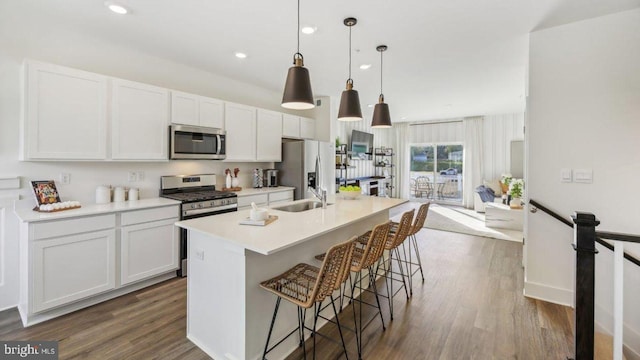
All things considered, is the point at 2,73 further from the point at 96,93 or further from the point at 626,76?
the point at 626,76

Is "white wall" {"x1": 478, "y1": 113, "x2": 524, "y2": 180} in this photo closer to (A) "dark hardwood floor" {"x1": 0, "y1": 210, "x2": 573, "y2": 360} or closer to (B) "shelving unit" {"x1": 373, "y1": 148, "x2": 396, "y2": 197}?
(B) "shelving unit" {"x1": 373, "y1": 148, "x2": 396, "y2": 197}

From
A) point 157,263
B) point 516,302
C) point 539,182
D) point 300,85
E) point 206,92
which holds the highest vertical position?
point 206,92

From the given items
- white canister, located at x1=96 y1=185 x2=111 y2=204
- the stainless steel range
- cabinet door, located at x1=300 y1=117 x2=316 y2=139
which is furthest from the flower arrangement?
white canister, located at x1=96 y1=185 x2=111 y2=204

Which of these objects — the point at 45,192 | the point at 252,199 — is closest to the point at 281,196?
the point at 252,199

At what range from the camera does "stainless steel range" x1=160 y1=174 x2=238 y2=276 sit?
326cm

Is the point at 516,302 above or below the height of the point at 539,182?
below

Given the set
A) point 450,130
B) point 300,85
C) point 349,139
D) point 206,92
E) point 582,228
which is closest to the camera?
point 582,228

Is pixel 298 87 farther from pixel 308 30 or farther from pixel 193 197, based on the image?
pixel 193 197

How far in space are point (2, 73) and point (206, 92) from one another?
203 cm

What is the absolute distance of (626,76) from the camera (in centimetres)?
248

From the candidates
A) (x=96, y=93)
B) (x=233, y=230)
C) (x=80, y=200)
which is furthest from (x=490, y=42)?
(x=80, y=200)

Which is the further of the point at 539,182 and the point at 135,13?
the point at 539,182

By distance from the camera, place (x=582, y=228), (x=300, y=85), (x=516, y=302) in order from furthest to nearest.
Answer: (x=516, y=302) → (x=300, y=85) → (x=582, y=228)

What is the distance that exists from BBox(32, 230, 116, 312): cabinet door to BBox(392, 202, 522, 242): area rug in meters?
5.33
